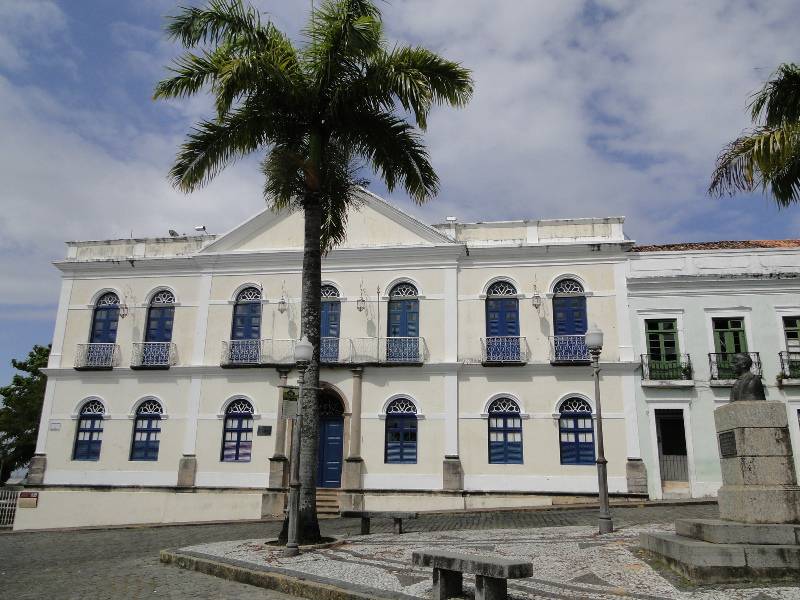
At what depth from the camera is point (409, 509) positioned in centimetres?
1867

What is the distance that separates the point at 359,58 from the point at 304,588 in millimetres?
8121

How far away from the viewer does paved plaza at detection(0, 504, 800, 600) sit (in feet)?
25.9

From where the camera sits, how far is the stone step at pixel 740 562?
6.92m

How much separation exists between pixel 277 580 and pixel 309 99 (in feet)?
24.3

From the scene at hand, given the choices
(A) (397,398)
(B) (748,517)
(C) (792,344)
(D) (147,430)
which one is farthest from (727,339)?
(D) (147,430)

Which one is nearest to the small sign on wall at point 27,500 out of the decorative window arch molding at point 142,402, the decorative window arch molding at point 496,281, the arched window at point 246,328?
the decorative window arch molding at point 142,402

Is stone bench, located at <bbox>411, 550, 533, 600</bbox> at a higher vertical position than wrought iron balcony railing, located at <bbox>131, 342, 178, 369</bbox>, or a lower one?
lower

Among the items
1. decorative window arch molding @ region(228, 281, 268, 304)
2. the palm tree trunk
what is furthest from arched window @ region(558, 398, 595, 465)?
the palm tree trunk

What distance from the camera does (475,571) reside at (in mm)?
5918

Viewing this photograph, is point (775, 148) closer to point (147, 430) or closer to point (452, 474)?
point (452, 474)

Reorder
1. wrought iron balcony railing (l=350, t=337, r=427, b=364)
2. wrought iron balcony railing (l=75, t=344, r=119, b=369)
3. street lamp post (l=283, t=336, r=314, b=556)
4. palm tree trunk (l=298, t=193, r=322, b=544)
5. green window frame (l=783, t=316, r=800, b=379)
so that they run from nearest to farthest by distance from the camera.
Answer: street lamp post (l=283, t=336, r=314, b=556) → palm tree trunk (l=298, t=193, r=322, b=544) → green window frame (l=783, t=316, r=800, b=379) → wrought iron balcony railing (l=350, t=337, r=427, b=364) → wrought iron balcony railing (l=75, t=344, r=119, b=369)

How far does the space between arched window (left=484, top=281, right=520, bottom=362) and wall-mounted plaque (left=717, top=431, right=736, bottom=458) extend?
1087 cm

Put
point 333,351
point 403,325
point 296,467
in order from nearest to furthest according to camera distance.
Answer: point 296,467 < point 333,351 < point 403,325

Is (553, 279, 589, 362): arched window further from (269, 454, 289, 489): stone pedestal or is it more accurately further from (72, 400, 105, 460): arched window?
(72, 400, 105, 460): arched window
